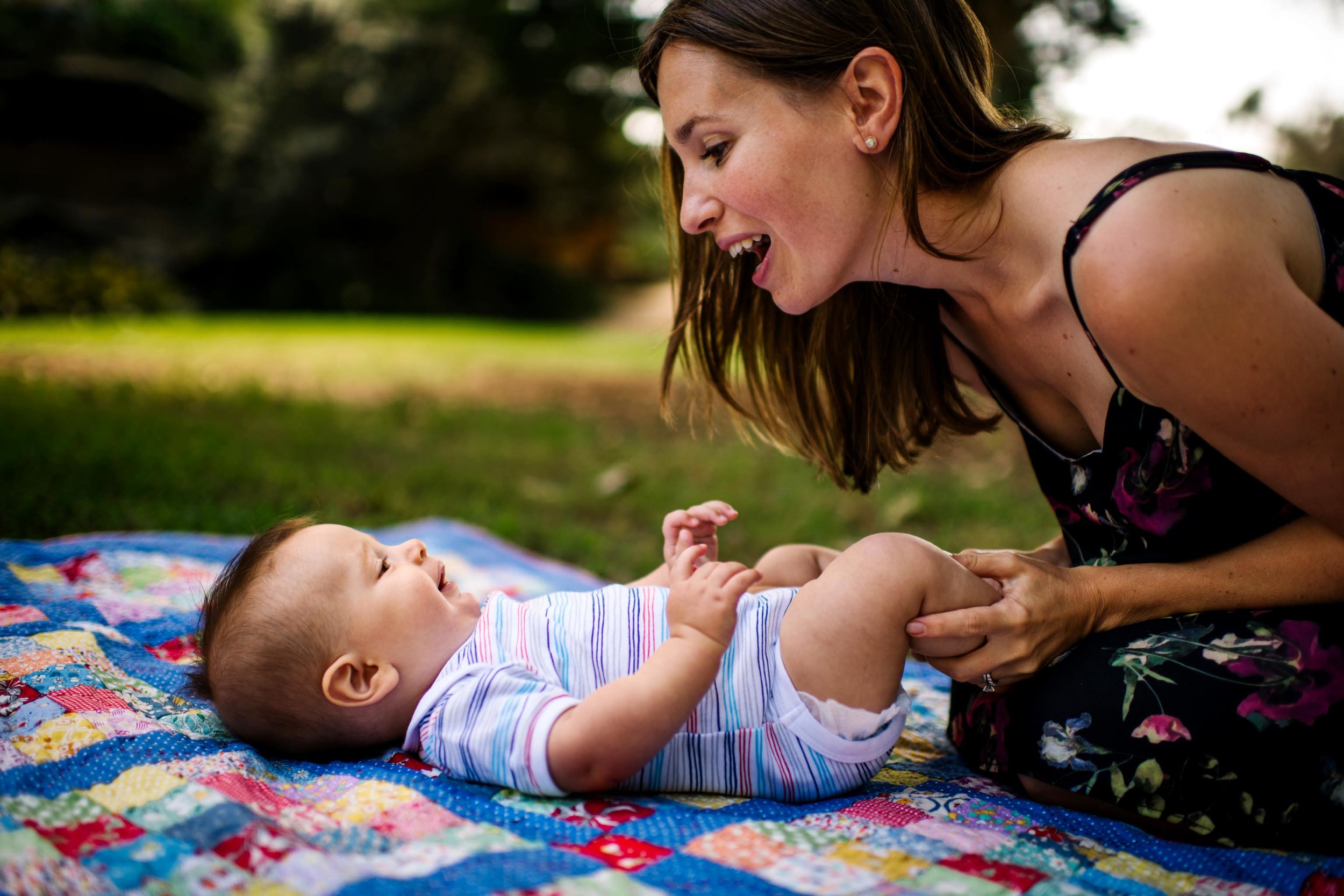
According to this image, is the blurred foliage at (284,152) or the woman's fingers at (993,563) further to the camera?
the blurred foliage at (284,152)

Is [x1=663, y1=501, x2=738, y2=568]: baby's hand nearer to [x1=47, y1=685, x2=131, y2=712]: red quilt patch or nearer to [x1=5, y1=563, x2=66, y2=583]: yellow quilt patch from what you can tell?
[x1=47, y1=685, x2=131, y2=712]: red quilt patch

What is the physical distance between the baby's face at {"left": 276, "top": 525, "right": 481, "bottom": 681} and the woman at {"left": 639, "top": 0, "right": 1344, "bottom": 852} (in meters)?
0.86

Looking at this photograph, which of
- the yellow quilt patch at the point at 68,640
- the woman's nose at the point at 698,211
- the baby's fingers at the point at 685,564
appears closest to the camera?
the baby's fingers at the point at 685,564

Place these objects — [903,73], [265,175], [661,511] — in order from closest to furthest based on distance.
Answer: [903,73] < [661,511] < [265,175]

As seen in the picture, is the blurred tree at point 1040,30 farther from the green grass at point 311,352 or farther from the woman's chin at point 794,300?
the woman's chin at point 794,300

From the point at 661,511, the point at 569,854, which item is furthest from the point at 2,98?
the point at 569,854

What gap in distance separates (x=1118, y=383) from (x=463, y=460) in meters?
3.63

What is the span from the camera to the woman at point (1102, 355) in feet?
4.52

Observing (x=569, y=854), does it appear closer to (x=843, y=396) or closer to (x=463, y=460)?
(x=843, y=396)

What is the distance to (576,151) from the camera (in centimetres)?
1401

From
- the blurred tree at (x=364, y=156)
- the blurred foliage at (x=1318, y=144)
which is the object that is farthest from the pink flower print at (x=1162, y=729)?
the blurred tree at (x=364, y=156)

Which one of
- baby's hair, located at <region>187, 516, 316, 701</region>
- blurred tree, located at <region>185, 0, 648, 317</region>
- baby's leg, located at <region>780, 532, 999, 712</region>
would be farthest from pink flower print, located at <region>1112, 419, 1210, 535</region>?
blurred tree, located at <region>185, 0, 648, 317</region>

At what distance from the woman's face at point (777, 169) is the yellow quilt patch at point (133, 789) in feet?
Answer: 4.43

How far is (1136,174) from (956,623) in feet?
2.46
